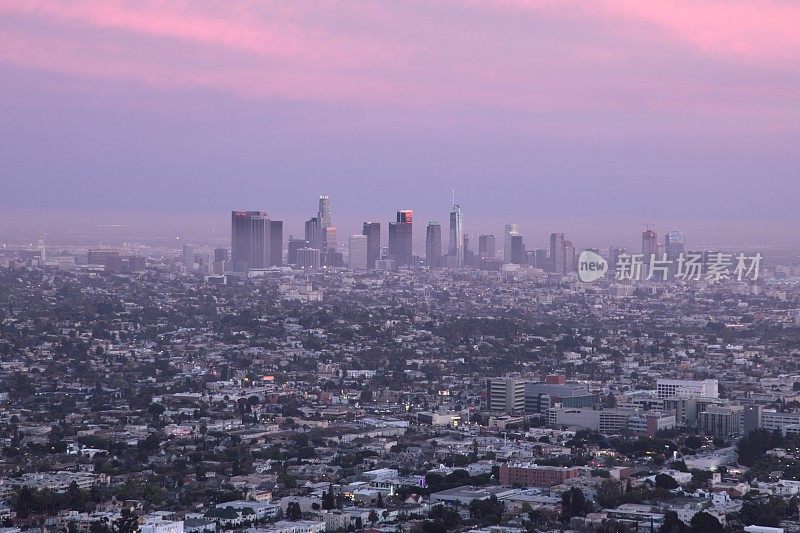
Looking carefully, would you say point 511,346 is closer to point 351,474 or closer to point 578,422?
point 578,422

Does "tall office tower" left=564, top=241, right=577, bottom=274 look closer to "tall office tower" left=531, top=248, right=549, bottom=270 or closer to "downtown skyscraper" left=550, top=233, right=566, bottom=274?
"downtown skyscraper" left=550, top=233, right=566, bottom=274

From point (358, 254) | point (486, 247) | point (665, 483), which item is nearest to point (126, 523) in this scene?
point (665, 483)

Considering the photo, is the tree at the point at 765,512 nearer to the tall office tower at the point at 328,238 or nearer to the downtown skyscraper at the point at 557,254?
the downtown skyscraper at the point at 557,254

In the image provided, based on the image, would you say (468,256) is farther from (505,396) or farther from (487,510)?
(487,510)

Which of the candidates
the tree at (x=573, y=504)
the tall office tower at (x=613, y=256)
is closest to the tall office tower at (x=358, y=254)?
the tall office tower at (x=613, y=256)

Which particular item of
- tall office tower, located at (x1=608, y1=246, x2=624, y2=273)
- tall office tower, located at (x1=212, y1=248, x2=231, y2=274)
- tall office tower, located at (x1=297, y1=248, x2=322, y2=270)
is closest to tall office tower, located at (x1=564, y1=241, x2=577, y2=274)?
tall office tower, located at (x1=608, y1=246, x2=624, y2=273)

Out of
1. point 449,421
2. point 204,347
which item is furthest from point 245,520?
point 204,347
